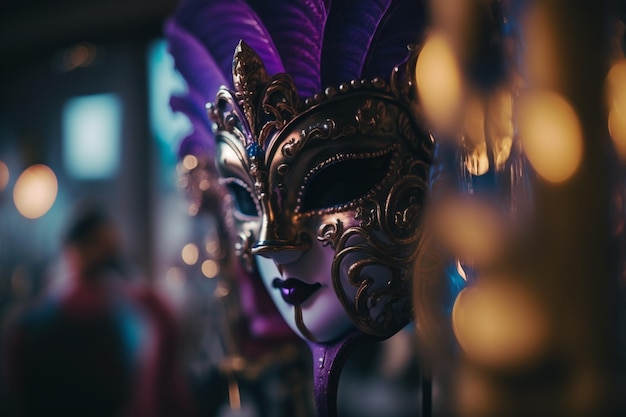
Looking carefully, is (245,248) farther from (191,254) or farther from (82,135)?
(82,135)

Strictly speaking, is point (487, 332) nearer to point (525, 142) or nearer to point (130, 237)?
point (525, 142)

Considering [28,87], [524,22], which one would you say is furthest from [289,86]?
[28,87]

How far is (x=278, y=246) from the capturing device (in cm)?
67

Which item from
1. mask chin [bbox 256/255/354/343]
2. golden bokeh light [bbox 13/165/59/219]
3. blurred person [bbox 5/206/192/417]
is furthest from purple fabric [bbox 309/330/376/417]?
golden bokeh light [bbox 13/165/59/219]

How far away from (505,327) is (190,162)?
62 cm

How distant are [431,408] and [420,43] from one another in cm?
41

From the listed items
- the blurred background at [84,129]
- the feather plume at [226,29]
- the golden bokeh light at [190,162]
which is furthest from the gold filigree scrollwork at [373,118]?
the blurred background at [84,129]

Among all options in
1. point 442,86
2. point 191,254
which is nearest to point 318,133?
point 442,86

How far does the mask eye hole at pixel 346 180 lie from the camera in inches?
26.9

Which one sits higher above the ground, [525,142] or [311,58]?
[311,58]

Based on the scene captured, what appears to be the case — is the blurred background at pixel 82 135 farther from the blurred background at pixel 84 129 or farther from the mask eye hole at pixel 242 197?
the mask eye hole at pixel 242 197

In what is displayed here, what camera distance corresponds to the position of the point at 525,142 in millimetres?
503

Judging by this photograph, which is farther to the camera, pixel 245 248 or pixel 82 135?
pixel 82 135

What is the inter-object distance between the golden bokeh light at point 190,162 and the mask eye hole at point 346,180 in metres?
0.32
